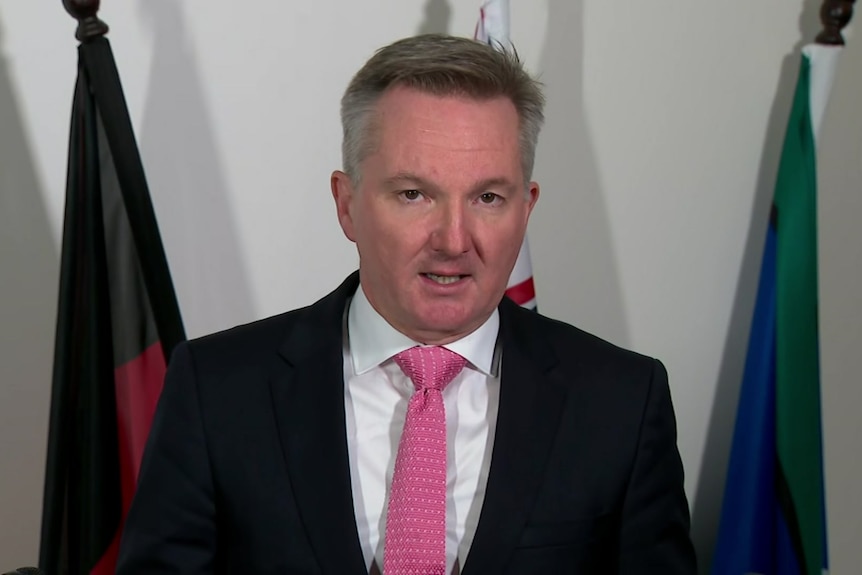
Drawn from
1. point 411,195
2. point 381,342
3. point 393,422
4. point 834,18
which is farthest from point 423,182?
point 834,18

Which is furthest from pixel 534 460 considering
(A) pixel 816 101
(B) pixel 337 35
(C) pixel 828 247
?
Answer: (C) pixel 828 247

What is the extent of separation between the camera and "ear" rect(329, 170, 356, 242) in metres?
1.49

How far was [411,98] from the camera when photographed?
1.40 meters

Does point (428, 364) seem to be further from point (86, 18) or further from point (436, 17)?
point (436, 17)

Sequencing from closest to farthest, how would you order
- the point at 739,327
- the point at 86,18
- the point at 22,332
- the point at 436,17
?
the point at 86,18, the point at 22,332, the point at 436,17, the point at 739,327

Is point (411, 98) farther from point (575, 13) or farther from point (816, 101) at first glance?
point (816, 101)

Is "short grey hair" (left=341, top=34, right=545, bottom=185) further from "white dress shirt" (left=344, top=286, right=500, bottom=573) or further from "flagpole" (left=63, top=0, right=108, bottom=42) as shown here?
"flagpole" (left=63, top=0, right=108, bottom=42)

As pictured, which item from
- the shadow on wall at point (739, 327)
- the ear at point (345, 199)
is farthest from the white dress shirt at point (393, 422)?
the shadow on wall at point (739, 327)

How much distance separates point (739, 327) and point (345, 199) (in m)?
1.52

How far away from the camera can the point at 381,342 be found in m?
1.50

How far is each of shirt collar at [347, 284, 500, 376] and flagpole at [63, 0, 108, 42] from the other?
2.41 feet

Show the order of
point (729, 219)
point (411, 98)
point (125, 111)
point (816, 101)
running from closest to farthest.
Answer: point (411, 98) < point (125, 111) < point (816, 101) < point (729, 219)

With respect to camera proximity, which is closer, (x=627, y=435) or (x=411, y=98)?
(x=411, y=98)

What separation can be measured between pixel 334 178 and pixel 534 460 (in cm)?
48
